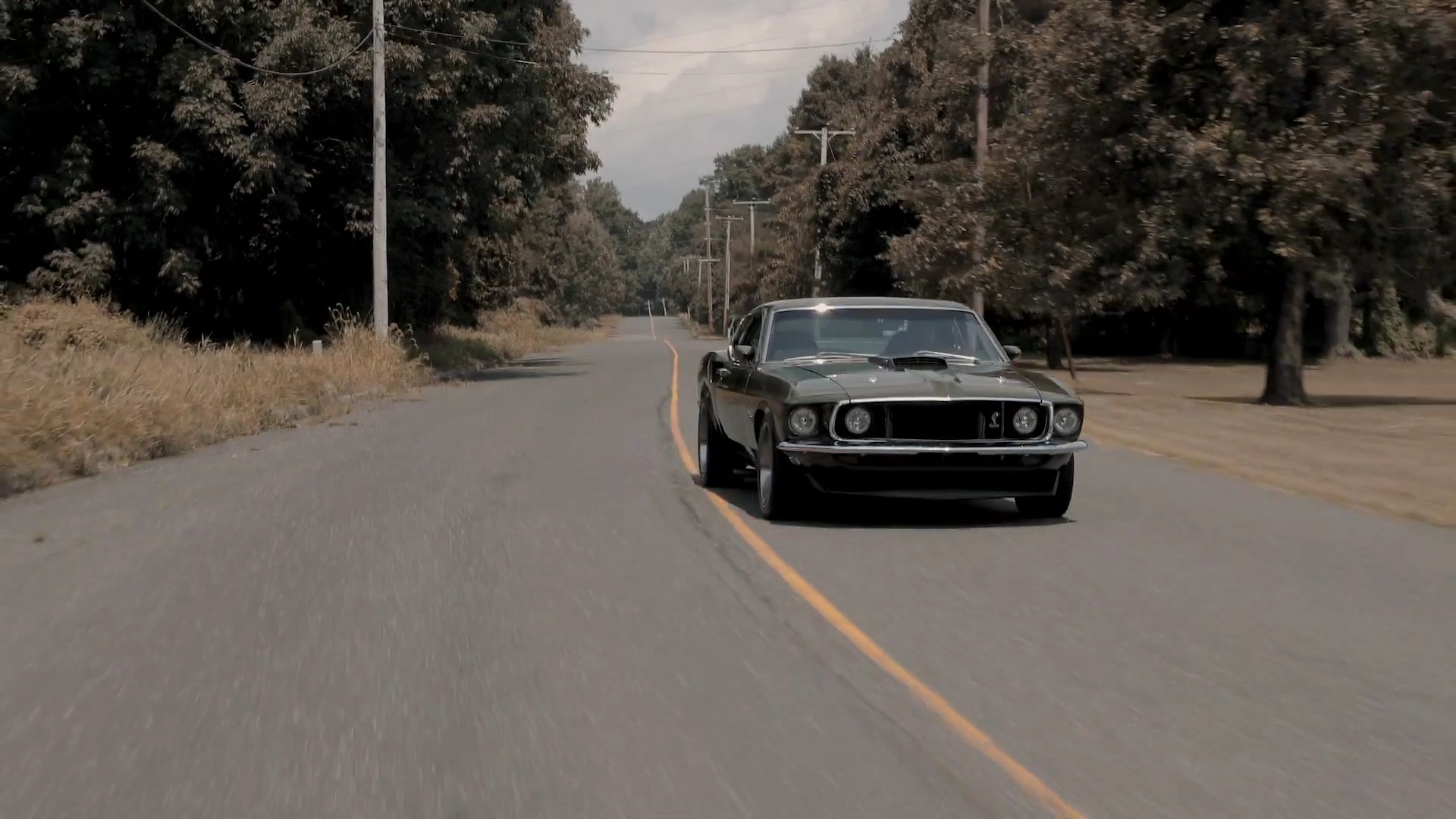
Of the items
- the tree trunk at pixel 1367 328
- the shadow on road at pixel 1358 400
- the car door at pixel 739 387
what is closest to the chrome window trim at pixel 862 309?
the car door at pixel 739 387

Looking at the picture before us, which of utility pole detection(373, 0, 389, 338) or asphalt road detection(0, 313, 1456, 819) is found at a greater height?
utility pole detection(373, 0, 389, 338)

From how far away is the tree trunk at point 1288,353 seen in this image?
2627 cm

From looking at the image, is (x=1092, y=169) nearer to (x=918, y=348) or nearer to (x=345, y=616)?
(x=918, y=348)

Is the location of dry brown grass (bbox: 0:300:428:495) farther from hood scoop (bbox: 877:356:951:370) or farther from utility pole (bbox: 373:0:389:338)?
hood scoop (bbox: 877:356:951:370)

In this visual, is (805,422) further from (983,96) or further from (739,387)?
(983,96)

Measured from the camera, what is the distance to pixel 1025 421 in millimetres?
10570

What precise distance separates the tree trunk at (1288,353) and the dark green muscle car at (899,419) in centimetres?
1572

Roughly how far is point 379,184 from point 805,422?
21733 millimetres

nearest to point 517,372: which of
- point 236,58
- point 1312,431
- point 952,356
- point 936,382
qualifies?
point 236,58

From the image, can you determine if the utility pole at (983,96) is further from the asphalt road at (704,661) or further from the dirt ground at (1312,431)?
the asphalt road at (704,661)

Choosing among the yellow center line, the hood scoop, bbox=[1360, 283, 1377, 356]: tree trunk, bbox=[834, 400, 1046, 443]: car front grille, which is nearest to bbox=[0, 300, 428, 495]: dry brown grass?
the yellow center line

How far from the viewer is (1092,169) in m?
27.0

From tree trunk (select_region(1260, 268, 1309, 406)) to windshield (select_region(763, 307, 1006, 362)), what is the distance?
615 inches

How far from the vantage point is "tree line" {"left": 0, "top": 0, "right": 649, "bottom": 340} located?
28.4 metres
